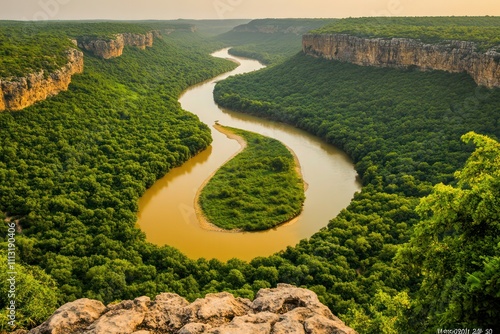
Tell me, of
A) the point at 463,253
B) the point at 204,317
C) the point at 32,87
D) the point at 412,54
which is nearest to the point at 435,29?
the point at 412,54

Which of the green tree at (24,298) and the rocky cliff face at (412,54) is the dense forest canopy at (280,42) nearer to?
the rocky cliff face at (412,54)

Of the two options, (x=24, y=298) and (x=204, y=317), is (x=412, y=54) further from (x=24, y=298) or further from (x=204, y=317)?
(x=204, y=317)

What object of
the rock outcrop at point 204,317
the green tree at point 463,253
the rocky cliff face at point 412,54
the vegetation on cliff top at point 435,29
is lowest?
the rock outcrop at point 204,317

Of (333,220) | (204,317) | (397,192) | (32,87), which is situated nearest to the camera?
(204,317)

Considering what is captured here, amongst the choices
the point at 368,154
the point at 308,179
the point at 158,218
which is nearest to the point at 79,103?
the point at 158,218

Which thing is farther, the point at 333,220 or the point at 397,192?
the point at 397,192

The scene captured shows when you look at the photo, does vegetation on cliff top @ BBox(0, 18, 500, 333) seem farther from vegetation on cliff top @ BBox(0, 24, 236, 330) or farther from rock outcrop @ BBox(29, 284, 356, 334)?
rock outcrop @ BBox(29, 284, 356, 334)

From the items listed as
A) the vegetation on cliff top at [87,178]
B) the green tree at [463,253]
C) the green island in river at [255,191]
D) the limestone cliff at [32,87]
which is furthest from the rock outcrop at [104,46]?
the green tree at [463,253]
